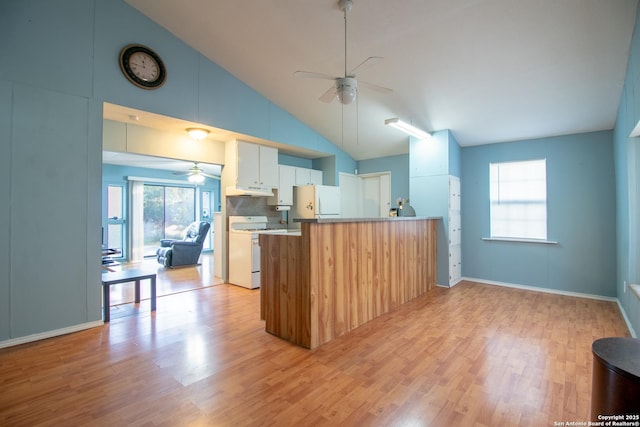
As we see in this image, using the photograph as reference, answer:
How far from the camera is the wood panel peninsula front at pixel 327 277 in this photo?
8.97ft

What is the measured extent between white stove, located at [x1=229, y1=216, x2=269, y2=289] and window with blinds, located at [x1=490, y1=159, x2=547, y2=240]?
4.26 meters

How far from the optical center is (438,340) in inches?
115

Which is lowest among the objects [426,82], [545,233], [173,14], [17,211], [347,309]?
[347,309]

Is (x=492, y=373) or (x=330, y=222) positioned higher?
(x=330, y=222)

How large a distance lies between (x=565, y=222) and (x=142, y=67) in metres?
6.46

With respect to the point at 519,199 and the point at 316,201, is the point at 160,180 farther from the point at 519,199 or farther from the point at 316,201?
the point at 519,199

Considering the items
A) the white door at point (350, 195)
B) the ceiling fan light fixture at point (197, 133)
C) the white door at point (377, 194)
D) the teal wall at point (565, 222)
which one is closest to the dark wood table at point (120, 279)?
the ceiling fan light fixture at point (197, 133)

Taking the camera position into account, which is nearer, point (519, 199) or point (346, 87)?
point (346, 87)

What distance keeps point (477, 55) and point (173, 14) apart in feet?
11.7

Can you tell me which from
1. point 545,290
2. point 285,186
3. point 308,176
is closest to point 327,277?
point 285,186

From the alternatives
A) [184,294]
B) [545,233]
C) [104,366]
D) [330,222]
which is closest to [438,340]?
[330,222]

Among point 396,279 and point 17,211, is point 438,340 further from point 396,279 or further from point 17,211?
point 17,211

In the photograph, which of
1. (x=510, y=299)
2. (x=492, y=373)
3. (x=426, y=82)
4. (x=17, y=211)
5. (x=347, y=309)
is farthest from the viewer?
(x=510, y=299)

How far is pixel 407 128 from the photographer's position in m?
4.52
